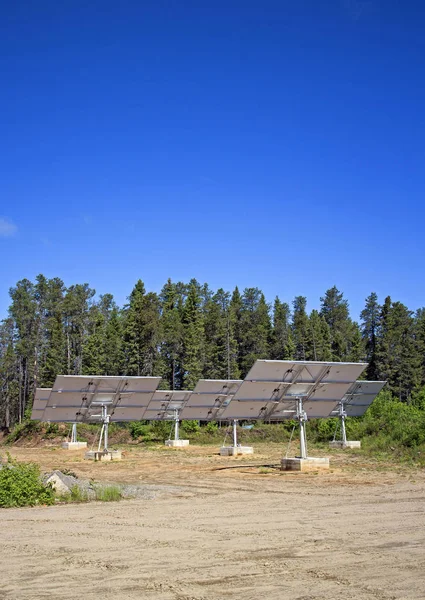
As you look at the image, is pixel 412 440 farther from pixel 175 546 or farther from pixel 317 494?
pixel 175 546

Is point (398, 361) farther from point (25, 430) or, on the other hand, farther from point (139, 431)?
point (25, 430)

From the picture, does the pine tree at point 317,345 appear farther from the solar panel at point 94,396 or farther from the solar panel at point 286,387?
the solar panel at point 286,387

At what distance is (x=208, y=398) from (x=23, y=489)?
2355cm

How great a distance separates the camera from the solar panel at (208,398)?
35312mm

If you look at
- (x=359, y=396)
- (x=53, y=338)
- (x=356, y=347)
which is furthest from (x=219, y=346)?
(x=359, y=396)

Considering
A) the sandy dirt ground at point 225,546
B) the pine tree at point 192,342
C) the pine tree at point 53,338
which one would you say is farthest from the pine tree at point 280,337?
the sandy dirt ground at point 225,546

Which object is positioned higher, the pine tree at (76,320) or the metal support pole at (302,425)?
the pine tree at (76,320)

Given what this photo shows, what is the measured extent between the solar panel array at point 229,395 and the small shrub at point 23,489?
9.11m

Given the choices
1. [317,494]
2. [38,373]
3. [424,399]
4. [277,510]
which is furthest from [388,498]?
[38,373]

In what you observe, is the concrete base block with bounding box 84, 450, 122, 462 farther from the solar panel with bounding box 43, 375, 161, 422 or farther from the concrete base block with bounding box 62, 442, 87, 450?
the concrete base block with bounding box 62, 442, 87, 450

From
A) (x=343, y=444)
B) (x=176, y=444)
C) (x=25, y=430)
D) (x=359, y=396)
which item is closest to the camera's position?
(x=343, y=444)

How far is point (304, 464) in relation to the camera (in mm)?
20484

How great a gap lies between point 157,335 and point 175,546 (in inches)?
2291

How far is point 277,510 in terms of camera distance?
1180 centimetres
